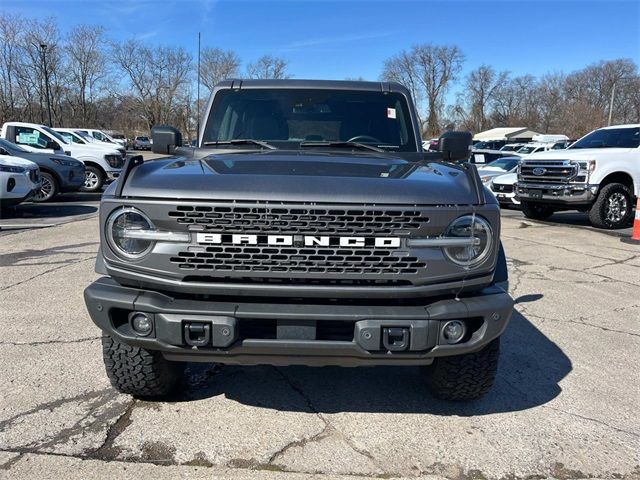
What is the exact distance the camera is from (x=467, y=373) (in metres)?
2.98

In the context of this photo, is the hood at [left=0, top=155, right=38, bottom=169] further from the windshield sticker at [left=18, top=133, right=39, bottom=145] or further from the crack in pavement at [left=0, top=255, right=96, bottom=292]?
the windshield sticker at [left=18, top=133, right=39, bottom=145]

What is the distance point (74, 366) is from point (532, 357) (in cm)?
328

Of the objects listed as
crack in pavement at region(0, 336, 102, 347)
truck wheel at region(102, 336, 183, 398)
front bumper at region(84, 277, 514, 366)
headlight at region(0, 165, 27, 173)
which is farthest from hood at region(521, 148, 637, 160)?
headlight at region(0, 165, 27, 173)

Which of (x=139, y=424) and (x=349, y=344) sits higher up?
(x=349, y=344)

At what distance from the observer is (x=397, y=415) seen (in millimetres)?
3094

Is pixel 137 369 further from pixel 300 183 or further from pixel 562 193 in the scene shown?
pixel 562 193

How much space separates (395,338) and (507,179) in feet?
43.0

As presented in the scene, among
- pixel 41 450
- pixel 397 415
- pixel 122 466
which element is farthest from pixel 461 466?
pixel 41 450

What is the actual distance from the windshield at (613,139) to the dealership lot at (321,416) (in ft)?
25.1

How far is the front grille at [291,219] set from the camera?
2.43m

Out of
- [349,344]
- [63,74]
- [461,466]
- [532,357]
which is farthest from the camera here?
[63,74]

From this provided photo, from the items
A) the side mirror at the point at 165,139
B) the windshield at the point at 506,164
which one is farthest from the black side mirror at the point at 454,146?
the windshield at the point at 506,164

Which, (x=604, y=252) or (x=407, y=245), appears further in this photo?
(x=604, y=252)

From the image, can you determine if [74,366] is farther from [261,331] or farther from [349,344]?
[349,344]
